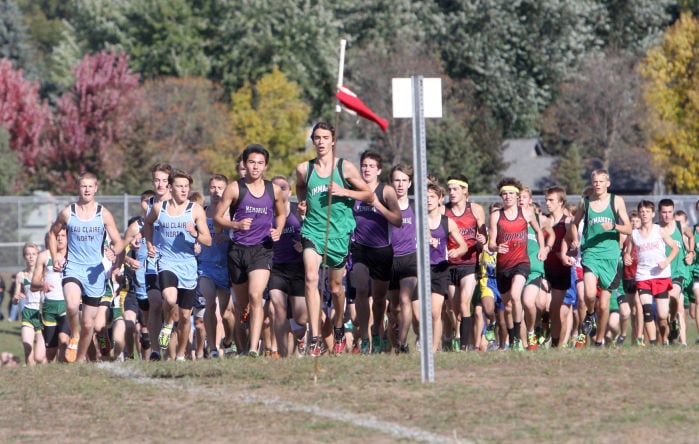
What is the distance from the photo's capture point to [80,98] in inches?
2327

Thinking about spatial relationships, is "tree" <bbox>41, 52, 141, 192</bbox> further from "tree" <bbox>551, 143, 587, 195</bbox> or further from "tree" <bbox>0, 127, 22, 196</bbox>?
"tree" <bbox>551, 143, 587, 195</bbox>

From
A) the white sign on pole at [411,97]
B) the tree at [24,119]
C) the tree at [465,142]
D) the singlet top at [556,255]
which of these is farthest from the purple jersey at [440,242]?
the tree at [24,119]

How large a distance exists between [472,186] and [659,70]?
33.9ft

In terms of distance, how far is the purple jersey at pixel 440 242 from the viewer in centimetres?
1529

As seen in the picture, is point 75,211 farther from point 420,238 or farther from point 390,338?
point 420,238

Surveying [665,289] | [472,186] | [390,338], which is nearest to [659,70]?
[472,186]

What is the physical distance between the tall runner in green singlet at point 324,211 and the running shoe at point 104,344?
365 centimetres

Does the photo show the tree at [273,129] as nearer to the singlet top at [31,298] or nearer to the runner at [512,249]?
the singlet top at [31,298]

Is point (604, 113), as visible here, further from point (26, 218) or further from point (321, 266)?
point (321, 266)

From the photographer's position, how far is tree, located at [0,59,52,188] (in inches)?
2313

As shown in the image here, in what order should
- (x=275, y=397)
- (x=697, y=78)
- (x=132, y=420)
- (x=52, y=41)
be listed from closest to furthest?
(x=132, y=420) < (x=275, y=397) < (x=697, y=78) < (x=52, y=41)

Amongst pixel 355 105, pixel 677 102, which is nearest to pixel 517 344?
pixel 355 105

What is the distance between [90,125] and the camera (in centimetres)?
5788

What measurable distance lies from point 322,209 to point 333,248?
0.44 meters
